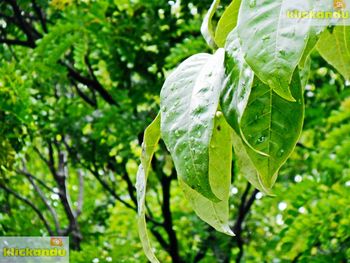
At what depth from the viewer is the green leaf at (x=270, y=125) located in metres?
0.40

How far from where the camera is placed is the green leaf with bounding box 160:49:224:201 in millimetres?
371

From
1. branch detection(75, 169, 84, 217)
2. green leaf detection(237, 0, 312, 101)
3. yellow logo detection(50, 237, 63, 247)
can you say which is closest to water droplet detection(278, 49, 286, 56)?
green leaf detection(237, 0, 312, 101)

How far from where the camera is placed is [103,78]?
96.2 inches

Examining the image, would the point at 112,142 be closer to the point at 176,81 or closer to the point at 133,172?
the point at 133,172

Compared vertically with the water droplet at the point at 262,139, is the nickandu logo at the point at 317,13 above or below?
above

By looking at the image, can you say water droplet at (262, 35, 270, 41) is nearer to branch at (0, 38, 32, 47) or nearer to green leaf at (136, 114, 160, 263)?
green leaf at (136, 114, 160, 263)

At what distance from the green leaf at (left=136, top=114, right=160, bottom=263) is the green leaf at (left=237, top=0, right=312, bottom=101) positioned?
107 millimetres

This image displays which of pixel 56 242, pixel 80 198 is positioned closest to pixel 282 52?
A: pixel 56 242

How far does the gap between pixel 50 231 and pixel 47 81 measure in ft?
1.64

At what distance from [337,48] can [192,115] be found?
0.54ft

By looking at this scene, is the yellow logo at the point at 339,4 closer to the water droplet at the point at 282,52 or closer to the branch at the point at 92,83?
the water droplet at the point at 282,52

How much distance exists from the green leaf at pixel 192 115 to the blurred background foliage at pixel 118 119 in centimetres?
117

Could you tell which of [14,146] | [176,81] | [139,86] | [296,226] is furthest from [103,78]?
[176,81]

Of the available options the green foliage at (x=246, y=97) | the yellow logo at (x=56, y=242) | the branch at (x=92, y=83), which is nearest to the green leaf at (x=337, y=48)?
the green foliage at (x=246, y=97)
